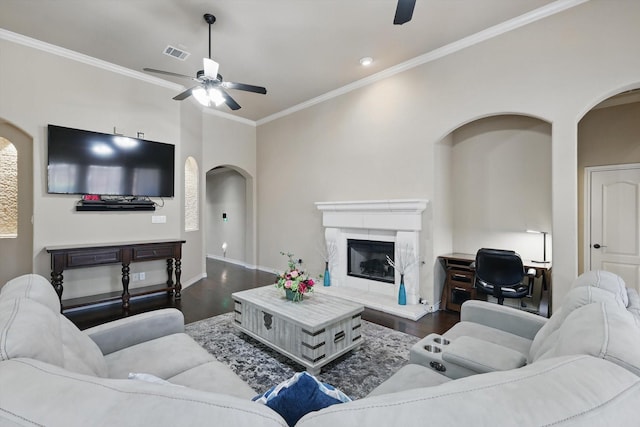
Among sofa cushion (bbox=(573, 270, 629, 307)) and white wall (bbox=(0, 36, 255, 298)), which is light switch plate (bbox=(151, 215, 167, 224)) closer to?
white wall (bbox=(0, 36, 255, 298))

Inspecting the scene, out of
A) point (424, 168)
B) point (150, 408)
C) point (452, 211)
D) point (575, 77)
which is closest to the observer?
point (150, 408)

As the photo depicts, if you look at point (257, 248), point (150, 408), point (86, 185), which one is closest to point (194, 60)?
point (86, 185)

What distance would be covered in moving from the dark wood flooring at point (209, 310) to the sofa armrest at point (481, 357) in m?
1.80

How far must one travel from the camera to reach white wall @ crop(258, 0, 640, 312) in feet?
9.65

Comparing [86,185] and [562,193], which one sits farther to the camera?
[86,185]

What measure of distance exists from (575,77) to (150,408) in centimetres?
423

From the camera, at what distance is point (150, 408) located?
24.8 inches

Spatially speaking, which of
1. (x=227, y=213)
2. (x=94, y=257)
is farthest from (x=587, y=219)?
(x=227, y=213)

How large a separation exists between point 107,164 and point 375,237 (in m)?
4.15

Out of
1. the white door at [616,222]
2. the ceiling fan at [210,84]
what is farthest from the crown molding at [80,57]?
the white door at [616,222]

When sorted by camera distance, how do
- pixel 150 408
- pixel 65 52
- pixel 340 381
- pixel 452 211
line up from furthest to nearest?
pixel 452 211
pixel 65 52
pixel 340 381
pixel 150 408

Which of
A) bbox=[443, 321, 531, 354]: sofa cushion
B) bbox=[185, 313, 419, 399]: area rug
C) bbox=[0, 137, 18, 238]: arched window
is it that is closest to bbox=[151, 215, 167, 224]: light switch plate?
bbox=[0, 137, 18, 238]: arched window

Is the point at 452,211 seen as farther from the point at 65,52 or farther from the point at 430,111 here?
the point at 65,52

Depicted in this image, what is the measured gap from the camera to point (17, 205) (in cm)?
412
